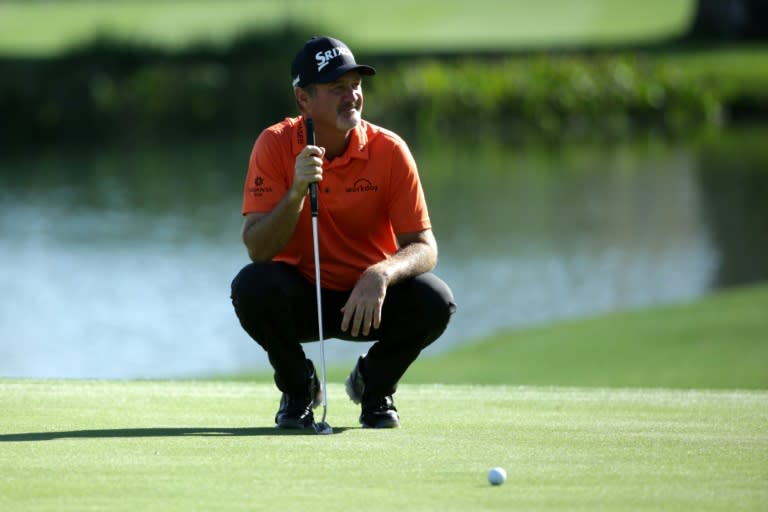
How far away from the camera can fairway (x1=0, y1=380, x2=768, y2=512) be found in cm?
376

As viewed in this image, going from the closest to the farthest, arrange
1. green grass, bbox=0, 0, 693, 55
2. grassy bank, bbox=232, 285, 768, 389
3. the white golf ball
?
the white golf ball < grassy bank, bbox=232, 285, 768, 389 < green grass, bbox=0, 0, 693, 55

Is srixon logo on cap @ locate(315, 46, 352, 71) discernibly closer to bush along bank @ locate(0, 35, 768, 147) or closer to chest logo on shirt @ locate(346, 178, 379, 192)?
chest logo on shirt @ locate(346, 178, 379, 192)

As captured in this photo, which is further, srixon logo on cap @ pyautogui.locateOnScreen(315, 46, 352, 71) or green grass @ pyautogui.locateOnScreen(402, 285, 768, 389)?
green grass @ pyautogui.locateOnScreen(402, 285, 768, 389)

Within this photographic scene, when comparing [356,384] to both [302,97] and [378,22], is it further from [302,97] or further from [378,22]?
[378,22]

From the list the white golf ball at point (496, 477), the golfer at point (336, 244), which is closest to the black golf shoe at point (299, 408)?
the golfer at point (336, 244)

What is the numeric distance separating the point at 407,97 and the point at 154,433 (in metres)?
24.2

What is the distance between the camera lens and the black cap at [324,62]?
5.04m

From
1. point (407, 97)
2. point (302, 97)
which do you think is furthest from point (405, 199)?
point (407, 97)

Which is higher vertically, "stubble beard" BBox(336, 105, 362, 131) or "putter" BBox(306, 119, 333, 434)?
"stubble beard" BBox(336, 105, 362, 131)

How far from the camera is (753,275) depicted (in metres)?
16.3

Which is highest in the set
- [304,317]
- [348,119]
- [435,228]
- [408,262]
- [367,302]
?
[348,119]

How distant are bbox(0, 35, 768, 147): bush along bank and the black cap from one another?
75.3ft

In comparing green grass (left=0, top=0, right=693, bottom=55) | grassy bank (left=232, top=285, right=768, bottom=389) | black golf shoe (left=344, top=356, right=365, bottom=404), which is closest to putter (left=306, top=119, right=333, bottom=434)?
black golf shoe (left=344, top=356, right=365, bottom=404)

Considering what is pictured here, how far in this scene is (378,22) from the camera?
42.2 metres
